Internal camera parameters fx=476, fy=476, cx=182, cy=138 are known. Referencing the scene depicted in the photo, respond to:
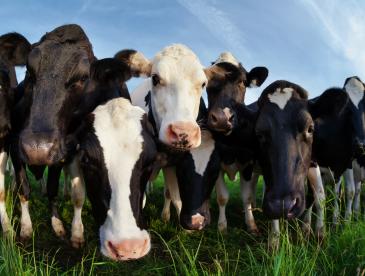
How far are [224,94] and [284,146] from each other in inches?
75.6

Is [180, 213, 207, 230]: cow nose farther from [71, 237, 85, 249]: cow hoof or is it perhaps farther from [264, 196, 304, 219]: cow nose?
[71, 237, 85, 249]: cow hoof

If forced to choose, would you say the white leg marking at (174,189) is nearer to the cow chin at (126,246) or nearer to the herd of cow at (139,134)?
the herd of cow at (139,134)

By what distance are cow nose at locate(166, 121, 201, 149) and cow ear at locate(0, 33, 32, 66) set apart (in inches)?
109

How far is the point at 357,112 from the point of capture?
29.0 feet

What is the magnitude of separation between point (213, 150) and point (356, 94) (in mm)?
4037

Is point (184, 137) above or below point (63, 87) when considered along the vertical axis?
below

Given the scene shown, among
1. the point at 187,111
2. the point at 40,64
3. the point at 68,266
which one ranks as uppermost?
the point at 40,64

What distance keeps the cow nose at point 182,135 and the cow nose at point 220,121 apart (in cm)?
125

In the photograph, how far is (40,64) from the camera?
5.84 metres

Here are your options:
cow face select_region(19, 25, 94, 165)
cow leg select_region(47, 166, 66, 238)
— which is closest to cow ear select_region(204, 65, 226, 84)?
cow face select_region(19, 25, 94, 165)

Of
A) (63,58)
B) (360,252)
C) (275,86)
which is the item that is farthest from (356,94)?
(63,58)

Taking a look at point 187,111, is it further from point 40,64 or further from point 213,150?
point 40,64

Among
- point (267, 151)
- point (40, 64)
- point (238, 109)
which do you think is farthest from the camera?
point (238, 109)

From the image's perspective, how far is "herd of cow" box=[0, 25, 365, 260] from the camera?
509cm
